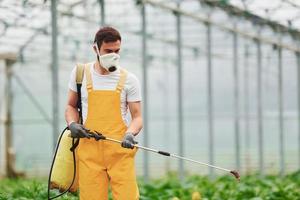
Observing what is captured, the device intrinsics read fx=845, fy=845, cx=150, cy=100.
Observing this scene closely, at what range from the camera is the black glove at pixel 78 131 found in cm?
613

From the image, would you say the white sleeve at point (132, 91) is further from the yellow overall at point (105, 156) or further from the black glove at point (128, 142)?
the black glove at point (128, 142)

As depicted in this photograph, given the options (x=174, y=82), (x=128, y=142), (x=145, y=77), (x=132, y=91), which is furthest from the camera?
(x=174, y=82)

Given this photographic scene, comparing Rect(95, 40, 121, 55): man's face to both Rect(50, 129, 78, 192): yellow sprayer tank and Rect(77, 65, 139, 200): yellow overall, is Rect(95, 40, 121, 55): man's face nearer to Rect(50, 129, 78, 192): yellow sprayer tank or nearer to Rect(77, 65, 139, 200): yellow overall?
Rect(77, 65, 139, 200): yellow overall

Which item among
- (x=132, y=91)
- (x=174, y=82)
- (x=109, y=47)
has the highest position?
(x=174, y=82)

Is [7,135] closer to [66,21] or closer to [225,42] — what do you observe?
[66,21]

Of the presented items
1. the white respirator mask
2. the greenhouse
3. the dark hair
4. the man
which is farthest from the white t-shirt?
the greenhouse

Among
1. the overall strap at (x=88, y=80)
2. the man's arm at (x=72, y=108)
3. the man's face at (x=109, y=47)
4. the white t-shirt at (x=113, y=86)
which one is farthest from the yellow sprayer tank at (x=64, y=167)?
the man's face at (x=109, y=47)

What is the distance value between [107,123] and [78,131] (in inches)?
10.4

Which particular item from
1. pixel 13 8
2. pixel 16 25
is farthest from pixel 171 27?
pixel 13 8

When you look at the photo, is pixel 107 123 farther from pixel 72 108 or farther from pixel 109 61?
pixel 109 61

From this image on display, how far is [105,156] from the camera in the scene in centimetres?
628

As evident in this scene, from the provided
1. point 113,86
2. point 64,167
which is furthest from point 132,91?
point 64,167

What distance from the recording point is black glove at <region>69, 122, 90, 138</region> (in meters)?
6.13

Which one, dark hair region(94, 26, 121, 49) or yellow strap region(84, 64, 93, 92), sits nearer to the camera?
dark hair region(94, 26, 121, 49)
